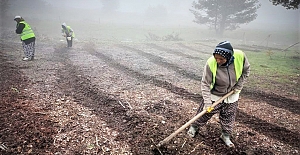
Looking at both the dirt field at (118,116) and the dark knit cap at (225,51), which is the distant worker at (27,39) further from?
the dark knit cap at (225,51)

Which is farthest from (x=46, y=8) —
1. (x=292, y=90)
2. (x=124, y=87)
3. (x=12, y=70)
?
(x=292, y=90)

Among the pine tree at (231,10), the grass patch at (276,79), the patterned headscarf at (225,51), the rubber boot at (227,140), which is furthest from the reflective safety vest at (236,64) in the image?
the pine tree at (231,10)

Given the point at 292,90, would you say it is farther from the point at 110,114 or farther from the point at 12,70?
the point at 12,70

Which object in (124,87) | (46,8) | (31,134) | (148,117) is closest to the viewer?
(31,134)

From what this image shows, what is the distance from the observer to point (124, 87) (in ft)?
22.1

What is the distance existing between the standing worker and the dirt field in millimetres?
634

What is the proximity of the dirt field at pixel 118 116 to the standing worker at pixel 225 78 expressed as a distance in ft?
2.08

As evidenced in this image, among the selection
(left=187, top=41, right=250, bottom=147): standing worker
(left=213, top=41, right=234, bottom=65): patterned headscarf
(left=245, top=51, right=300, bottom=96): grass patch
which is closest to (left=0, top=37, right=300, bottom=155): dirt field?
(left=187, top=41, right=250, bottom=147): standing worker

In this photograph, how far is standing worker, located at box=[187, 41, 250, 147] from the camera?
9.94 ft

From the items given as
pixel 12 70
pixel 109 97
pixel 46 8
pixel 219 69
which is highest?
pixel 46 8

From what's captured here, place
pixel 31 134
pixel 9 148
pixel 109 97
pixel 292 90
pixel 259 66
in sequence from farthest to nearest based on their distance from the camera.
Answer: pixel 259 66 < pixel 292 90 < pixel 109 97 < pixel 31 134 < pixel 9 148

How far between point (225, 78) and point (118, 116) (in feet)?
8.88

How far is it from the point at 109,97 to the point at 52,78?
286cm

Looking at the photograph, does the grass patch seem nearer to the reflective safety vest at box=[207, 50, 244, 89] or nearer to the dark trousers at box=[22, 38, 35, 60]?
the reflective safety vest at box=[207, 50, 244, 89]
